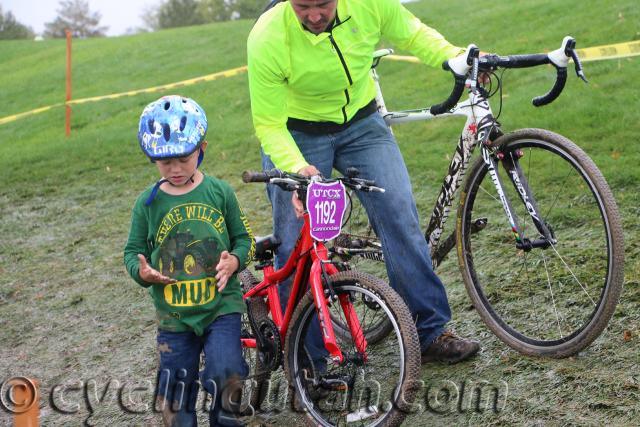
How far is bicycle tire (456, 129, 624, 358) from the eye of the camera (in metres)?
3.82

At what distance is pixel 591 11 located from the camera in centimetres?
1480

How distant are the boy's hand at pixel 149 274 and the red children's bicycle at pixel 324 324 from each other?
573 millimetres

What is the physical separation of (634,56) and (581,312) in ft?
24.4

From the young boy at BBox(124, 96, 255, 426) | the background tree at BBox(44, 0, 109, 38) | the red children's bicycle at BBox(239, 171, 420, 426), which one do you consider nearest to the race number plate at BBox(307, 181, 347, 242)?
the red children's bicycle at BBox(239, 171, 420, 426)

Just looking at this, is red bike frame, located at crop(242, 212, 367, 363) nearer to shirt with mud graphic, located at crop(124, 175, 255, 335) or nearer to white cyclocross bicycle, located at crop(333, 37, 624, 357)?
shirt with mud graphic, located at crop(124, 175, 255, 335)

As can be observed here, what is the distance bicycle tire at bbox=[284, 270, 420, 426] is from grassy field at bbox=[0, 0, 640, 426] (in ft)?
1.35

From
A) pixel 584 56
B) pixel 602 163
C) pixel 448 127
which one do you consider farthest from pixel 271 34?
pixel 584 56

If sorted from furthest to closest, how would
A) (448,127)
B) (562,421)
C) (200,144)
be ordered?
(448,127)
(200,144)
(562,421)

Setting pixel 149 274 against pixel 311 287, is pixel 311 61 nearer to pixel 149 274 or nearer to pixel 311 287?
pixel 311 287

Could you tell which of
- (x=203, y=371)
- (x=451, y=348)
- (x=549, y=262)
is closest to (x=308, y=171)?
(x=203, y=371)

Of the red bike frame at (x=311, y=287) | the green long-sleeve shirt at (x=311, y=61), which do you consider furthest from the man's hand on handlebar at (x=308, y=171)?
the red bike frame at (x=311, y=287)

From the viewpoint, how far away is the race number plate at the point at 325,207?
12.4 ft

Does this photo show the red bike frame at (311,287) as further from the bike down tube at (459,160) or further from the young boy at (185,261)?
the bike down tube at (459,160)

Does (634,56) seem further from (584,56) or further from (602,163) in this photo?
(602,163)
